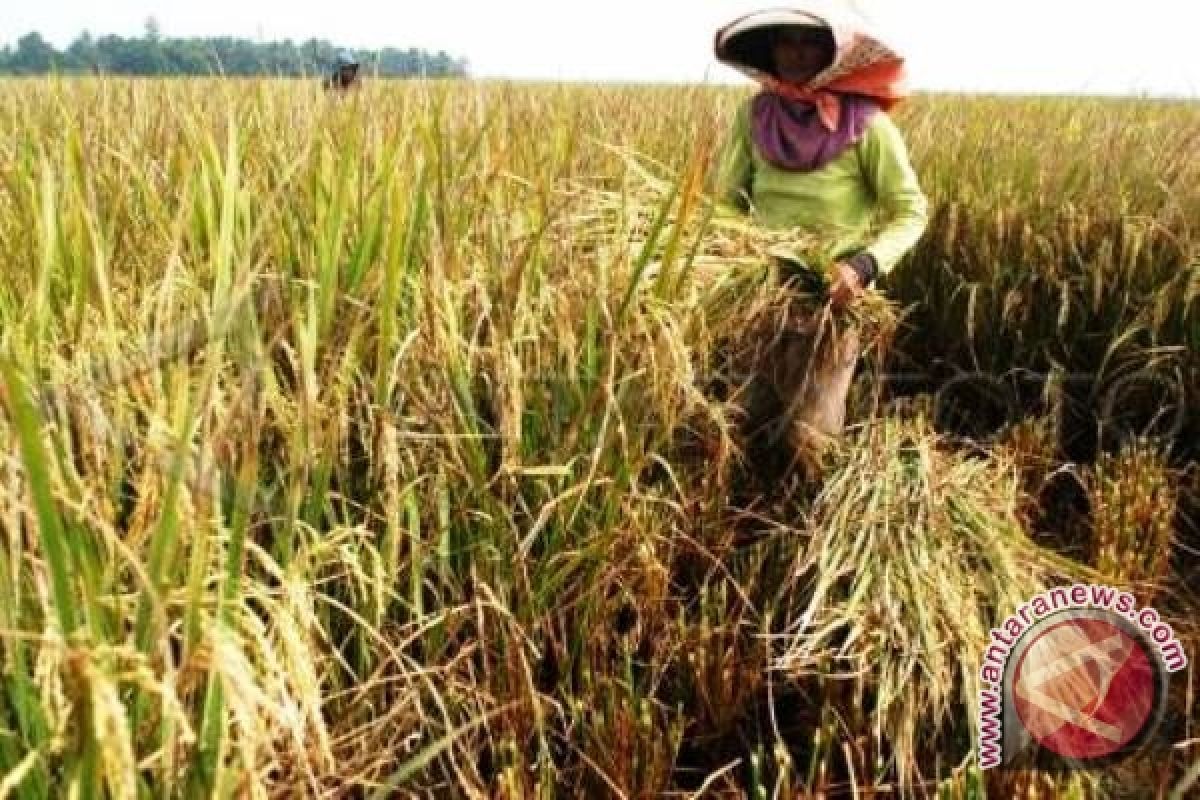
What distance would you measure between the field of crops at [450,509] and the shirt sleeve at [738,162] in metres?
0.26

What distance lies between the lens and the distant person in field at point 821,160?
199cm

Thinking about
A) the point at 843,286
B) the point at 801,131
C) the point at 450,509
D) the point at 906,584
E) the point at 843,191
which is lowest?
the point at 906,584

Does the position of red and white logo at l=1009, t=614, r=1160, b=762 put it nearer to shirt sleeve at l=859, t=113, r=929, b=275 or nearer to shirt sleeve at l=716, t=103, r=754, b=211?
shirt sleeve at l=859, t=113, r=929, b=275

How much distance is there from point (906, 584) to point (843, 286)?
21.6 inches

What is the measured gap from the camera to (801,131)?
2.27 m

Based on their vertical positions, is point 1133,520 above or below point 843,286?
below

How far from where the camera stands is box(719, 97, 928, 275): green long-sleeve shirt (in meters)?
2.15

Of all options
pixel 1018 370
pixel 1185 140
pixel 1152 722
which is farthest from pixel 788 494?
pixel 1185 140

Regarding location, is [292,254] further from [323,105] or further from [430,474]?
[323,105]

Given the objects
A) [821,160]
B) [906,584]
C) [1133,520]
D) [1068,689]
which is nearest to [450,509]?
[906,584]

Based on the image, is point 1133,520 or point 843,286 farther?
point 1133,520

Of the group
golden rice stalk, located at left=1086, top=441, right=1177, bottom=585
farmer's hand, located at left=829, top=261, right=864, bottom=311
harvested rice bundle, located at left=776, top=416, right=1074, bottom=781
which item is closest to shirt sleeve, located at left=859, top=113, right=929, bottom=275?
farmer's hand, located at left=829, top=261, right=864, bottom=311

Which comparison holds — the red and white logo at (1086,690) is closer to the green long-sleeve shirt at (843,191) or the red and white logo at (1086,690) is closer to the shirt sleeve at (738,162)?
the green long-sleeve shirt at (843,191)

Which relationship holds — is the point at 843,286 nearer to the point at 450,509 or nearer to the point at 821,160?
the point at 821,160
